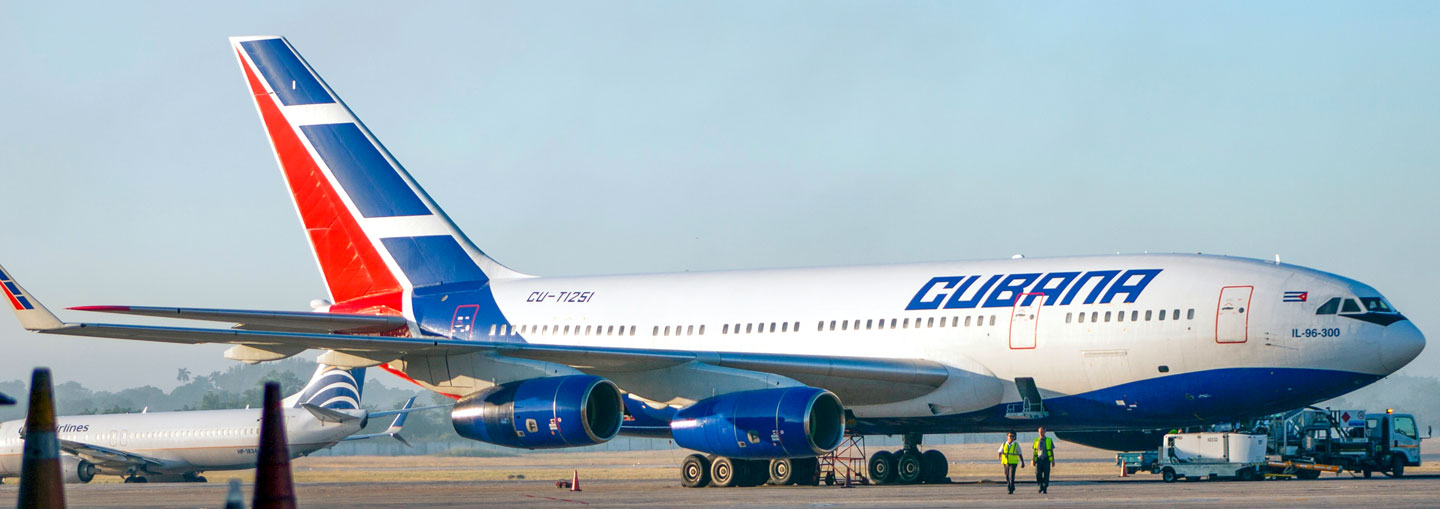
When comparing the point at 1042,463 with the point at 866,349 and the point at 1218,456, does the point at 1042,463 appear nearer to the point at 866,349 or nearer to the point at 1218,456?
the point at 866,349

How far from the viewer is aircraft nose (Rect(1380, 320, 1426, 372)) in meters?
21.6

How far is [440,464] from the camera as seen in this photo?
191 feet

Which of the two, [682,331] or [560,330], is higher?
[560,330]

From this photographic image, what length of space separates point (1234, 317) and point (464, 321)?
46.2ft

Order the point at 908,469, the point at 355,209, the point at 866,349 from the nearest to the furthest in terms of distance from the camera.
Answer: the point at 866,349 → the point at 908,469 → the point at 355,209

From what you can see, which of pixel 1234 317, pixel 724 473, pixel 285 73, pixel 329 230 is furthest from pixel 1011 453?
pixel 285 73

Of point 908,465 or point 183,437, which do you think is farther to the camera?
point 183,437

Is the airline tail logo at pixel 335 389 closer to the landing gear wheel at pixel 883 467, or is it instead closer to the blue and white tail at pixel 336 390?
the blue and white tail at pixel 336 390

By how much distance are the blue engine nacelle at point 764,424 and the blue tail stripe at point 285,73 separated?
12827mm

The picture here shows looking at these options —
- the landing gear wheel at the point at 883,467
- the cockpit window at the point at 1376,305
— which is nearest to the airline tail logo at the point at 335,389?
the landing gear wheel at the point at 883,467

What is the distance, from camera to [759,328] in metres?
25.8

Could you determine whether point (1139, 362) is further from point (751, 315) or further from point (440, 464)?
point (440, 464)

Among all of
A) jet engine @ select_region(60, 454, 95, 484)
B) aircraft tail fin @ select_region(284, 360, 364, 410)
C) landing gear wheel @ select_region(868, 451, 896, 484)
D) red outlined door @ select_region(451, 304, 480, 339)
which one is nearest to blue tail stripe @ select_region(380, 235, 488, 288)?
red outlined door @ select_region(451, 304, 480, 339)

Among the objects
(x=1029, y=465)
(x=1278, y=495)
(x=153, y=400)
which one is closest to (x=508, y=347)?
(x=1278, y=495)
